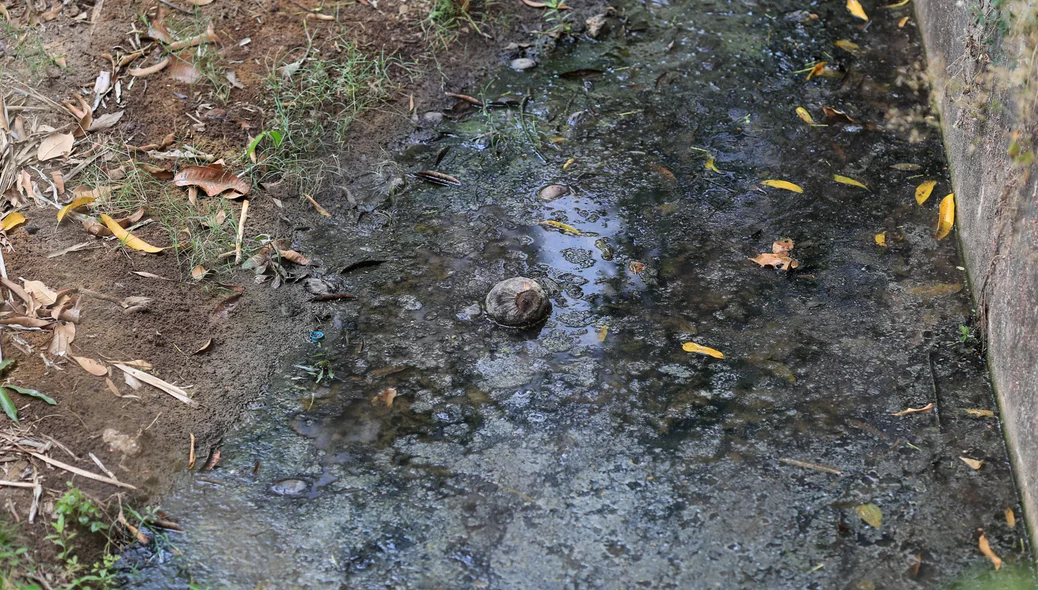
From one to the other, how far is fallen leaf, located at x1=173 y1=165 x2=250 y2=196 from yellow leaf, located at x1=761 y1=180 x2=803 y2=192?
2.15 metres

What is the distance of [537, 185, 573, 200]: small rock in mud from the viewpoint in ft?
11.3

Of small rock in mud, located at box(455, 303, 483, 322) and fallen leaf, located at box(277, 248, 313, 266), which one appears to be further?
fallen leaf, located at box(277, 248, 313, 266)

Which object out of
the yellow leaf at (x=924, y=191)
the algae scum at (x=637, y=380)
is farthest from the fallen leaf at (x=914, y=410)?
A: the yellow leaf at (x=924, y=191)

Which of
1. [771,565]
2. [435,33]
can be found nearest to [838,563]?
[771,565]

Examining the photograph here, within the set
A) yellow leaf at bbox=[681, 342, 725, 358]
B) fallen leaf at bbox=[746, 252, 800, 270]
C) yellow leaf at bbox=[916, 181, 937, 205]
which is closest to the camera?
yellow leaf at bbox=[681, 342, 725, 358]

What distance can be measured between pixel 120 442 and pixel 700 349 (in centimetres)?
188

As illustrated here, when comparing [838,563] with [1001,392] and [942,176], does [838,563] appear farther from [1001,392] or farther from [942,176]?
[942,176]

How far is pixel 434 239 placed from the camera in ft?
10.8

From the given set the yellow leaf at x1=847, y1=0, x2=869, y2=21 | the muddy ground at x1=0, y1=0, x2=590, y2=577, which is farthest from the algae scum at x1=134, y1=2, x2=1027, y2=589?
the yellow leaf at x1=847, y1=0, x2=869, y2=21

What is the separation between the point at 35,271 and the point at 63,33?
1483 mm

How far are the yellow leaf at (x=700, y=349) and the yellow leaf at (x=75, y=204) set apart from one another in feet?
7.68

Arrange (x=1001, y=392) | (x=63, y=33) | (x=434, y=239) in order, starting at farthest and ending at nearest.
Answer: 1. (x=63, y=33)
2. (x=434, y=239)
3. (x=1001, y=392)

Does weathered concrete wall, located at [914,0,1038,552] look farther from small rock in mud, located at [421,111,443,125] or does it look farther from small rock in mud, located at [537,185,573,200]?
small rock in mud, located at [421,111,443,125]

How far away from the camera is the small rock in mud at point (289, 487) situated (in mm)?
2502
